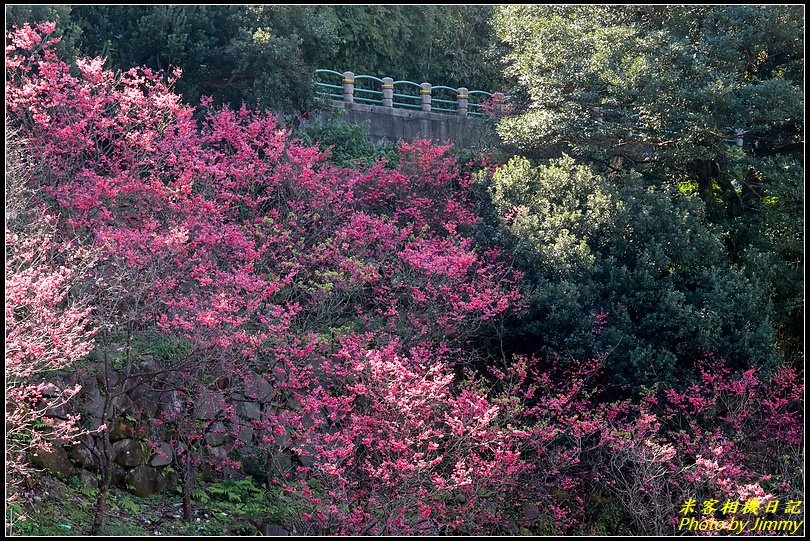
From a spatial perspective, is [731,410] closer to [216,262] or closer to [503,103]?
[216,262]

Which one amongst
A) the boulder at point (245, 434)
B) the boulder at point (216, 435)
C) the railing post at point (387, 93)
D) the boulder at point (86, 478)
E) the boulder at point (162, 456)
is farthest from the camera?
the railing post at point (387, 93)

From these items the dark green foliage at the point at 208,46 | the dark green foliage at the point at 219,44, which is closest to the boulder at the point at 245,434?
the dark green foliage at the point at 208,46

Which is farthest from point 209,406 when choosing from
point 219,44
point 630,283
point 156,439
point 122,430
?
point 219,44

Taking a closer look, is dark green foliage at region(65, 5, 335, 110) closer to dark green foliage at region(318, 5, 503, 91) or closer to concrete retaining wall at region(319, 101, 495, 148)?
concrete retaining wall at region(319, 101, 495, 148)

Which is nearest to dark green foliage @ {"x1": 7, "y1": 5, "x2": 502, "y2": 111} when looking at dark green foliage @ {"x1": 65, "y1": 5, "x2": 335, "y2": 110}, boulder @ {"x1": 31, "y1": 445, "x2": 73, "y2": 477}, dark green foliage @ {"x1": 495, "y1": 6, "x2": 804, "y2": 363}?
dark green foliage @ {"x1": 65, "y1": 5, "x2": 335, "y2": 110}

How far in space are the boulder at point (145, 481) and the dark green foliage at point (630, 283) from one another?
5454mm

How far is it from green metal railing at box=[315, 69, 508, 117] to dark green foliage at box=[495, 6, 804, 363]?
8.95 ft

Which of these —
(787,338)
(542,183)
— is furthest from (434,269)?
(787,338)

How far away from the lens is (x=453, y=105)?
72.9ft

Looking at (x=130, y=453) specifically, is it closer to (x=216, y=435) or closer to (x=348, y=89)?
(x=216, y=435)

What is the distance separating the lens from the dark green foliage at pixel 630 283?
39.1 ft

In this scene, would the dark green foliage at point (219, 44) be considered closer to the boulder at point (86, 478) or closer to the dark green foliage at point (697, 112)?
the dark green foliage at point (697, 112)

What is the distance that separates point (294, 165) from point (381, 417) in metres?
5.57

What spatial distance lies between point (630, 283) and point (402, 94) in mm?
9496
